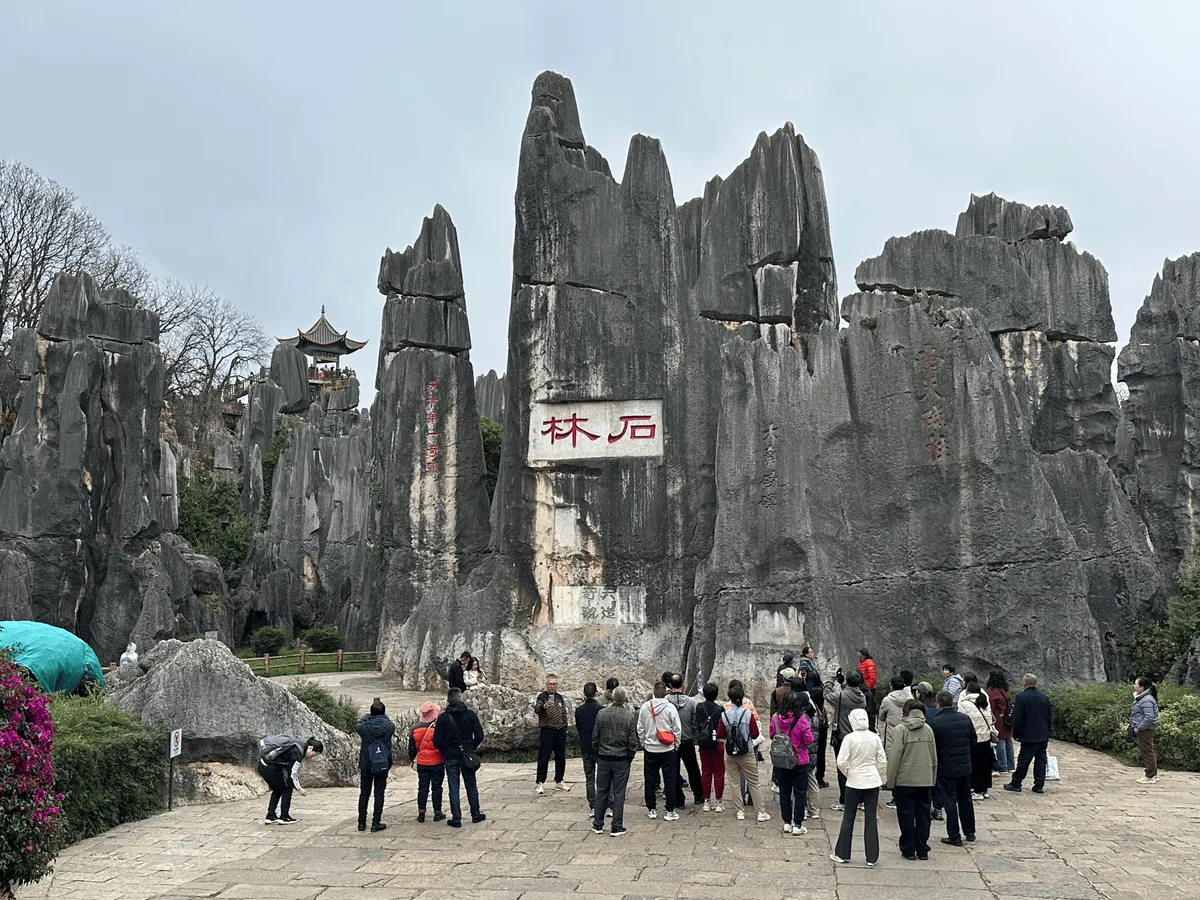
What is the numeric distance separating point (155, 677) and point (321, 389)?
53.0m

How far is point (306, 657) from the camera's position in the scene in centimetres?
2670

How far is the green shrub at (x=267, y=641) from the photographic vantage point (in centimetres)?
3091

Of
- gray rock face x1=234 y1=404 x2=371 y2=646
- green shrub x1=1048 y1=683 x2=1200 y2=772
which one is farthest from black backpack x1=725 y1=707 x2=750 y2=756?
gray rock face x1=234 y1=404 x2=371 y2=646

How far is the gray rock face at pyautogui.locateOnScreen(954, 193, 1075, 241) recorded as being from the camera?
23453 millimetres

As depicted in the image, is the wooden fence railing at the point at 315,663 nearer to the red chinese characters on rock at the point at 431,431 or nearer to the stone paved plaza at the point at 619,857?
the red chinese characters on rock at the point at 431,431

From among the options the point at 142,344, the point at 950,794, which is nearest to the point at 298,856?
the point at 950,794

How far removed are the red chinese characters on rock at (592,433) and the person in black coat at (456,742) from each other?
389 inches

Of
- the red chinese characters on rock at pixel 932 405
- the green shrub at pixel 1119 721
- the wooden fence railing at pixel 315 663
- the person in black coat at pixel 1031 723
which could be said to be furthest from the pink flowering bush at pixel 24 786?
the wooden fence railing at pixel 315 663

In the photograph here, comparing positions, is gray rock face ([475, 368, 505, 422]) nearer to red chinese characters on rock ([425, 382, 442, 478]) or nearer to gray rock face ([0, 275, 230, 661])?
gray rock face ([0, 275, 230, 661])

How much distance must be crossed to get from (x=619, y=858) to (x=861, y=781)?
175 cm

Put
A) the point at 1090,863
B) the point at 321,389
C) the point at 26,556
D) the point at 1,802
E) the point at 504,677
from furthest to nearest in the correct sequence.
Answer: the point at 321,389 → the point at 26,556 → the point at 504,677 → the point at 1090,863 → the point at 1,802

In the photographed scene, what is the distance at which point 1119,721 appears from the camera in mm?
11633

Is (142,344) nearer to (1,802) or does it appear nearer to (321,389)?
(1,802)

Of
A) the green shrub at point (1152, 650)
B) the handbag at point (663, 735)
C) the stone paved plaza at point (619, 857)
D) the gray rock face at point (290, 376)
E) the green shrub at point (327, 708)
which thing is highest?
the gray rock face at point (290, 376)
